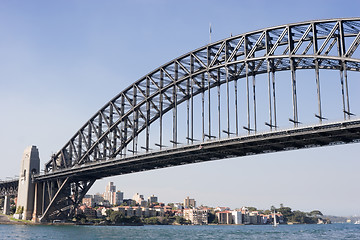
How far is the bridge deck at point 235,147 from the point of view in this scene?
4666 centimetres

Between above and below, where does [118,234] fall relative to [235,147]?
below

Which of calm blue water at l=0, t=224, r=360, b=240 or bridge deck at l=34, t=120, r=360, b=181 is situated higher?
bridge deck at l=34, t=120, r=360, b=181

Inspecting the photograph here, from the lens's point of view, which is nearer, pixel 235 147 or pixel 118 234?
pixel 235 147

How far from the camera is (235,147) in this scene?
2238 inches

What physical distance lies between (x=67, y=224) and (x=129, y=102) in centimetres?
2983

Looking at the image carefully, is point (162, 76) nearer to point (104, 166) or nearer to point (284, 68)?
point (104, 166)

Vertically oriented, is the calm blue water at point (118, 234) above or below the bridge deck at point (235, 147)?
below

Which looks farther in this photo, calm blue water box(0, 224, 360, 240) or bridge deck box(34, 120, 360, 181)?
calm blue water box(0, 224, 360, 240)

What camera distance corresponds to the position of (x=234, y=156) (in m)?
61.1

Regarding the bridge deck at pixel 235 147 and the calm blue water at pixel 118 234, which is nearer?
the bridge deck at pixel 235 147

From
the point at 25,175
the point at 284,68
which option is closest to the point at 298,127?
the point at 284,68

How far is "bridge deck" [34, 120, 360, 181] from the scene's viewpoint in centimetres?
4666

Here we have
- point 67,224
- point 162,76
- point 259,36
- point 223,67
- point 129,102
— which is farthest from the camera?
point 67,224

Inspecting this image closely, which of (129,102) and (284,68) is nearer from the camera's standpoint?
(284,68)
